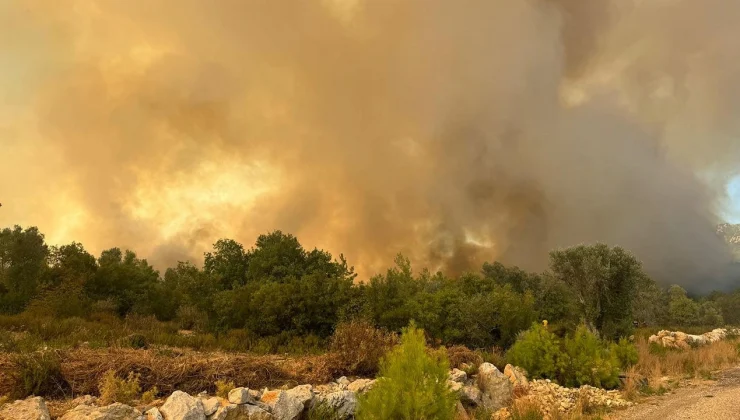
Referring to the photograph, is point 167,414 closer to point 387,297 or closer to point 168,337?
point 168,337

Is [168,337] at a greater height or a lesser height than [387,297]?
lesser

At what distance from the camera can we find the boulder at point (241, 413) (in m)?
8.29

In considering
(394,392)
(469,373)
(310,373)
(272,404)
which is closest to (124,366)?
(272,404)

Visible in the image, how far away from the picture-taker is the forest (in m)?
20.0

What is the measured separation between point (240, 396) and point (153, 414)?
5.47ft

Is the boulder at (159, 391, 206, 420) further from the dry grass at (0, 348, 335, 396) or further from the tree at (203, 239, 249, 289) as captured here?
the tree at (203, 239, 249, 289)

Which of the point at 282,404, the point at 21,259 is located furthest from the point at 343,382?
the point at 21,259

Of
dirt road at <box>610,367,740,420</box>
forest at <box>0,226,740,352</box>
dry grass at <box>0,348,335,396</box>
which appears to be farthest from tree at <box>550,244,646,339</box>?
dry grass at <box>0,348,335,396</box>

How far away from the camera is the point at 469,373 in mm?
13852

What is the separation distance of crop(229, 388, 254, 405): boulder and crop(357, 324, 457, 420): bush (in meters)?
2.79

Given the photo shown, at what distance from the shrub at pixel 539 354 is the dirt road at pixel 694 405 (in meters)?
2.84

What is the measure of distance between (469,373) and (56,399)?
1136cm

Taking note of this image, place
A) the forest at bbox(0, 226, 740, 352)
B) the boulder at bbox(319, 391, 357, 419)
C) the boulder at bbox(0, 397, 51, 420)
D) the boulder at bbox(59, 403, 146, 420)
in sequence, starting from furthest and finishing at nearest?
the forest at bbox(0, 226, 740, 352)
the boulder at bbox(319, 391, 357, 419)
the boulder at bbox(59, 403, 146, 420)
the boulder at bbox(0, 397, 51, 420)

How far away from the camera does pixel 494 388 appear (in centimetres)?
1284
